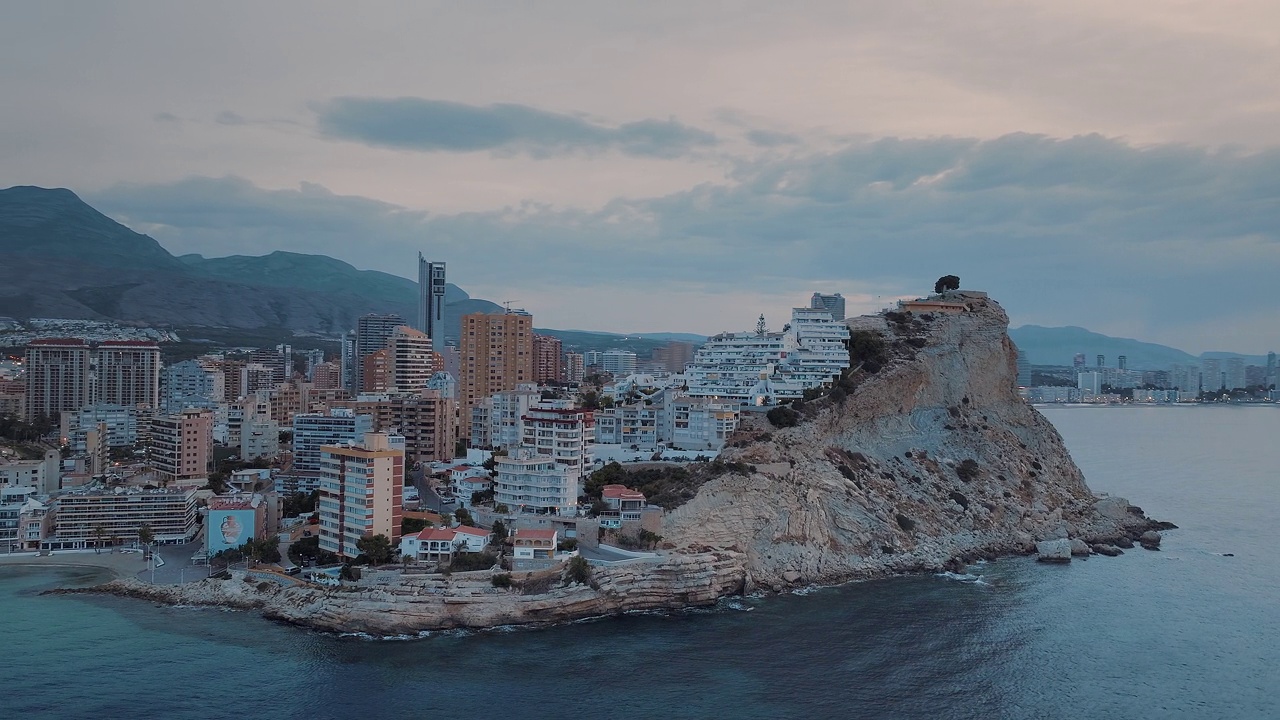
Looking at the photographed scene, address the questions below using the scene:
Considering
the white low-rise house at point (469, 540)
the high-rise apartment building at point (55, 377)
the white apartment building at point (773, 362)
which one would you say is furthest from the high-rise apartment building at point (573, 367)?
the white low-rise house at point (469, 540)

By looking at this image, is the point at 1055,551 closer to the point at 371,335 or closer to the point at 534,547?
the point at 534,547

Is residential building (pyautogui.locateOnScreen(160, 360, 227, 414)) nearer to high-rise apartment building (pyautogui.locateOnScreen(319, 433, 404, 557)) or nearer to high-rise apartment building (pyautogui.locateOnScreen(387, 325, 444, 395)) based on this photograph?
high-rise apartment building (pyautogui.locateOnScreen(387, 325, 444, 395))

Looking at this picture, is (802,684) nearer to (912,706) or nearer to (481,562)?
(912,706)

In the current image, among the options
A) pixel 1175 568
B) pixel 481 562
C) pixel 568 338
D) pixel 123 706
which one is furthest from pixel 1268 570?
pixel 568 338

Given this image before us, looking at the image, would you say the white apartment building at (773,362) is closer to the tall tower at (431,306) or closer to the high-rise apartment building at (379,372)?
the high-rise apartment building at (379,372)

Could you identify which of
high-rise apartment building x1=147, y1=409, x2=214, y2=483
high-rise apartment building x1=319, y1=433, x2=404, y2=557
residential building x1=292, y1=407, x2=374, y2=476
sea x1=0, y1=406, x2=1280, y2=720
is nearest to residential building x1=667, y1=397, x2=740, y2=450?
sea x1=0, y1=406, x2=1280, y2=720

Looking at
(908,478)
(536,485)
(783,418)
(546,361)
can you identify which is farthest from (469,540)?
(546,361)
